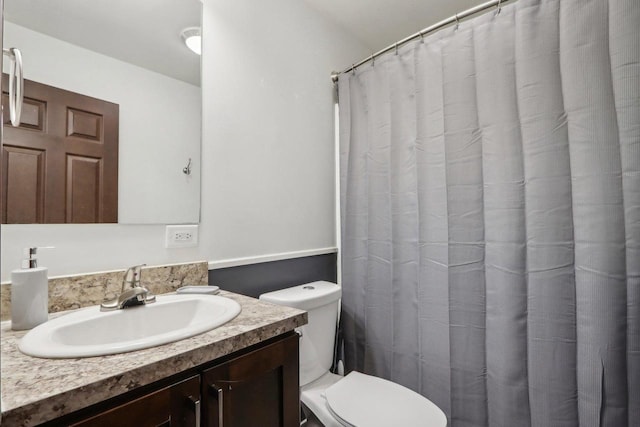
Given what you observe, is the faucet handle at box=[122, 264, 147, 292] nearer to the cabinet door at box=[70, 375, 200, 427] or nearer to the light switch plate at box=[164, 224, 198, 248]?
the light switch plate at box=[164, 224, 198, 248]

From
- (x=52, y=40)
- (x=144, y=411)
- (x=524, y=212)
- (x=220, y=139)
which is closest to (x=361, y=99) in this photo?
(x=220, y=139)

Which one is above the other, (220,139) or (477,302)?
(220,139)

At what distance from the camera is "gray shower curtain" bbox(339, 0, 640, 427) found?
102cm

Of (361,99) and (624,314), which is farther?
(361,99)

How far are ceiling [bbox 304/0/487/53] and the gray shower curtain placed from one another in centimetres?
39

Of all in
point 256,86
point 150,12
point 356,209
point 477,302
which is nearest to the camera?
point 150,12

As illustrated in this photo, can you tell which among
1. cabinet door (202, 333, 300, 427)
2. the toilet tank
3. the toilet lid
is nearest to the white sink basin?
cabinet door (202, 333, 300, 427)

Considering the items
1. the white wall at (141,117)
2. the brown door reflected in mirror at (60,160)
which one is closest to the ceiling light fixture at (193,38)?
the white wall at (141,117)

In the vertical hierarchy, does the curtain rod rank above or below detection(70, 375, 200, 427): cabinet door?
above

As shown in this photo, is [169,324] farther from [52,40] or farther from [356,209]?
[356,209]

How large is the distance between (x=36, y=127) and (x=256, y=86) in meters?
0.84

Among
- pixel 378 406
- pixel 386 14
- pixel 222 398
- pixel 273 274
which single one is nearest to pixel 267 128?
pixel 273 274

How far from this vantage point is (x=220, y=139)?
1.35 m

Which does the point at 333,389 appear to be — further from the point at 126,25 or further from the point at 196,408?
the point at 126,25
